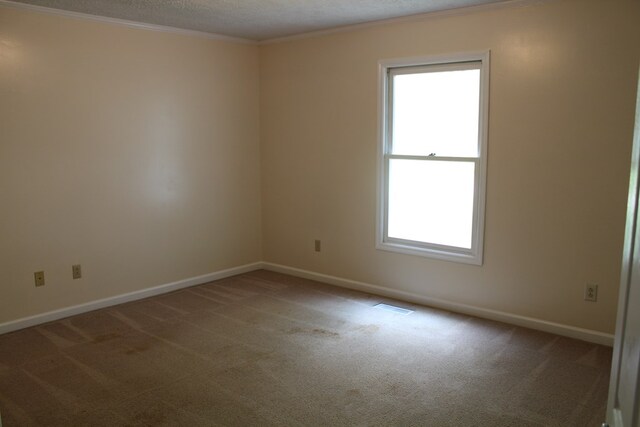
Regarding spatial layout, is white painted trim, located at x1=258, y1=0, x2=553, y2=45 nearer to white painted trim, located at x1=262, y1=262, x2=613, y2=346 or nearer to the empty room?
the empty room

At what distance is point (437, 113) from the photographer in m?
4.36

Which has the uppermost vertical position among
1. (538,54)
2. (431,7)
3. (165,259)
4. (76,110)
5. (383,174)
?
(431,7)

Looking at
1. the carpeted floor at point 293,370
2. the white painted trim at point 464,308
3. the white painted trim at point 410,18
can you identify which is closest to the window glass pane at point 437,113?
the white painted trim at point 410,18

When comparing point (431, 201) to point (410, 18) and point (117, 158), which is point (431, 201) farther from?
point (117, 158)

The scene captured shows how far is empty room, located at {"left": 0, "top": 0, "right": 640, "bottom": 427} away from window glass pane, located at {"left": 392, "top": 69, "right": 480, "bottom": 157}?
2cm

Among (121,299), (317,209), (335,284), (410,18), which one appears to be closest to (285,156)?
(317,209)

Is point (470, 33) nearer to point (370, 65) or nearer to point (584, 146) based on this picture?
point (370, 65)

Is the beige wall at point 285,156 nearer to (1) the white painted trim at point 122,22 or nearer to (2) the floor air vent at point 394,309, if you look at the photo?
(1) the white painted trim at point 122,22

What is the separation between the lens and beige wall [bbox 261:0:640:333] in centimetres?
350

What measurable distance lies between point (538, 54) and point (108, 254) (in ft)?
12.5

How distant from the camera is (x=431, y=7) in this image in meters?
3.98

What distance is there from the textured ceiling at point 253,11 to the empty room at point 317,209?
36 mm

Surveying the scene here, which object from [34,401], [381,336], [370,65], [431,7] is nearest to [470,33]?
[431,7]

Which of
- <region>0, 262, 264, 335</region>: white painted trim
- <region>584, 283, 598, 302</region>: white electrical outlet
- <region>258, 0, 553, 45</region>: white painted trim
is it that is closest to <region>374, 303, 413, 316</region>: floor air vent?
<region>584, 283, 598, 302</region>: white electrical outlet
